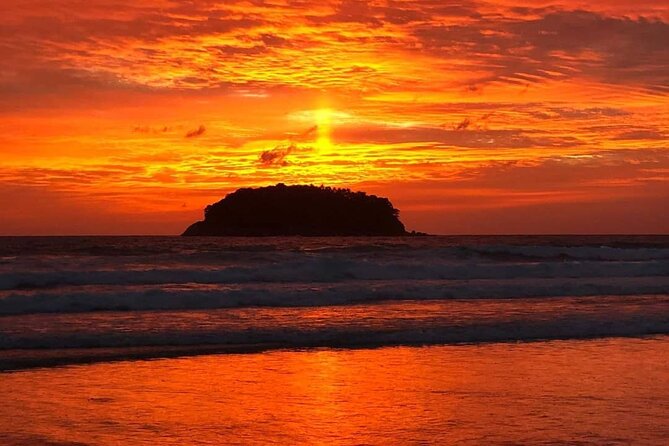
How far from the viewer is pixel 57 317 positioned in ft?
57.5

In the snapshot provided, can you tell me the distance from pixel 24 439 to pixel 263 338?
23.3 feet

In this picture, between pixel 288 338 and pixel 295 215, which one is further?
pixel 295 215

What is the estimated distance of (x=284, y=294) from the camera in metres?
22.1

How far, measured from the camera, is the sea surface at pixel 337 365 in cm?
848

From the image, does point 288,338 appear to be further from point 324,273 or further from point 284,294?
point 324,273

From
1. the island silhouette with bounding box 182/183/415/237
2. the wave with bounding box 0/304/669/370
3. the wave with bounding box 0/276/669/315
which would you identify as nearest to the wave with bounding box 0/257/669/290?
the wave with bounding box 0/276/669/315

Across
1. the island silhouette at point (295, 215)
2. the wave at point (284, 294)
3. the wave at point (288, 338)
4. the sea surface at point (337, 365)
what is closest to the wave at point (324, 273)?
the sea surface at point (337, 365)

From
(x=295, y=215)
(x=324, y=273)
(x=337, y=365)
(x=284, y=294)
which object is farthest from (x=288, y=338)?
(x=295, y=215)

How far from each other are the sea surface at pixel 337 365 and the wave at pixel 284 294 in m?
0.08

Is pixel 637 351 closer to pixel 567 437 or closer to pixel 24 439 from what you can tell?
pixel 567 437

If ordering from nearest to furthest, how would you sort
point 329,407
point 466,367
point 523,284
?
point 329,407, point 466,367, point 523,284

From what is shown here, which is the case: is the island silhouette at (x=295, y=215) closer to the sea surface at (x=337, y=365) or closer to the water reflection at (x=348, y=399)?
the sea surface at (x=337, y=365)

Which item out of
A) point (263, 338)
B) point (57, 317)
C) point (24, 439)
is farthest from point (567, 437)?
point (57, 317)

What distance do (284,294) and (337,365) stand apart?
10.1 m
